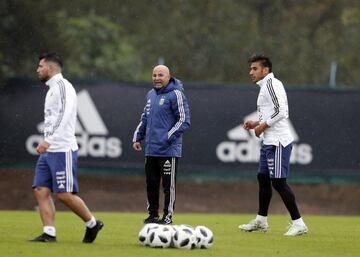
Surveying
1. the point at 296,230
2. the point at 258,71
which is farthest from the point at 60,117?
the point at 296,230

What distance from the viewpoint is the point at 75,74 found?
37844 mm

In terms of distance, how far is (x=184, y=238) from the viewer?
42.0 ft

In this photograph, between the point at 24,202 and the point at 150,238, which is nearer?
the point at 150,238

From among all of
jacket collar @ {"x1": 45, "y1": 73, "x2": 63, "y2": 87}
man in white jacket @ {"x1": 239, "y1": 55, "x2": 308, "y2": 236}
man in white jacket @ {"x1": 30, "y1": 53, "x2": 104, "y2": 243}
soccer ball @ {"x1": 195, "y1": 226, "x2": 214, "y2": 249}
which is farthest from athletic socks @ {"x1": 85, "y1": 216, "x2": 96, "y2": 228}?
man in white jacket @ {"x1": 239, "y1": 55, "x2": 308, "y2": 236}

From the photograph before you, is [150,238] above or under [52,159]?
under

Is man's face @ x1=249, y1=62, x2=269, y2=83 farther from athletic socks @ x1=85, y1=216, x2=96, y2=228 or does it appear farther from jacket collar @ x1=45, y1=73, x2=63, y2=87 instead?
athletic socks @ x1=85, y1=216, x2=96, y2=228

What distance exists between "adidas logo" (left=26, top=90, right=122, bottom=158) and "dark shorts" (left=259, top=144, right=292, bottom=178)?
8.92m

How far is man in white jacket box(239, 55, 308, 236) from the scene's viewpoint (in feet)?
50.3

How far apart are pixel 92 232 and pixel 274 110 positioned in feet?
11.3

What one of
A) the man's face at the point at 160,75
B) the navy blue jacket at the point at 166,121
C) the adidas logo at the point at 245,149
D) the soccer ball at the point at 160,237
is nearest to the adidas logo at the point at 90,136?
the adidas logo at the point at 245,149

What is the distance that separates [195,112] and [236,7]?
1918 centimetres

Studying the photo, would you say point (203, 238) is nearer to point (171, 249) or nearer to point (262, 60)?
point (171, 249)

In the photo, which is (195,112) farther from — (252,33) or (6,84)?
(252,33)

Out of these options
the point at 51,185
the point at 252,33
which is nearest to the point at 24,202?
the point at 51,185
